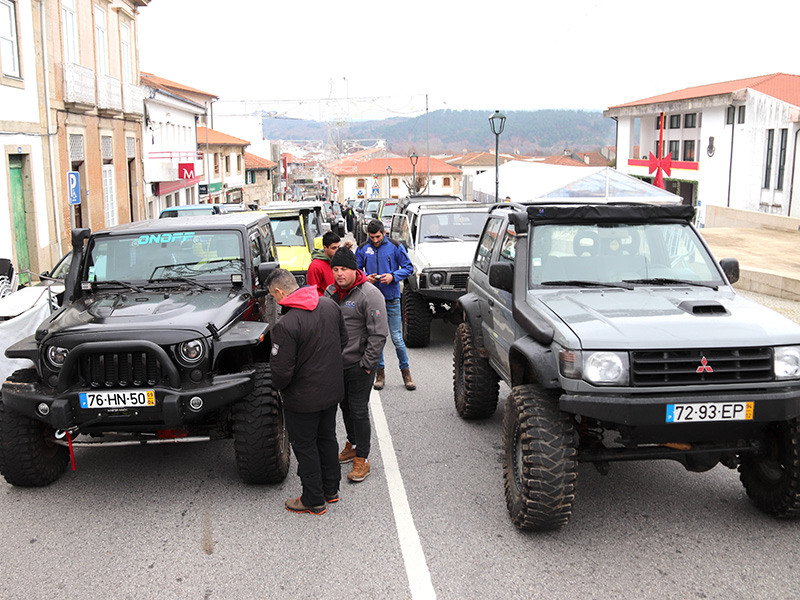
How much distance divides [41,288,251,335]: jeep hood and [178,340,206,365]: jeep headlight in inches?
3.7

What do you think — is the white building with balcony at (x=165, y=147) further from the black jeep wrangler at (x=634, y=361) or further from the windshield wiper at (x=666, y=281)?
the windshield wiper at (x=666, y=281)

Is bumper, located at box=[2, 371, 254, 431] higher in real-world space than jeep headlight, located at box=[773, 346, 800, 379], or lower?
lower

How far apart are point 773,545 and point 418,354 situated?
648cm

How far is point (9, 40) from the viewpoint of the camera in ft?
57.2

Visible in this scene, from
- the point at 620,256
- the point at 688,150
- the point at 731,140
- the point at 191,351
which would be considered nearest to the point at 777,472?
the point at 620,256

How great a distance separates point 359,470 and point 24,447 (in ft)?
8.02

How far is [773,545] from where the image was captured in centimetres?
465

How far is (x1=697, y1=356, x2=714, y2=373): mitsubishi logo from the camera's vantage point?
4.43m

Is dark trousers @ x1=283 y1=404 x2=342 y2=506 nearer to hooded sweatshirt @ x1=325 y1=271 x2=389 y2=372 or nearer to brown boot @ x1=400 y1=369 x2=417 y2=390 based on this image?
hooded sweatshirt @ x1=325 y1=271 x2=389 y2=372

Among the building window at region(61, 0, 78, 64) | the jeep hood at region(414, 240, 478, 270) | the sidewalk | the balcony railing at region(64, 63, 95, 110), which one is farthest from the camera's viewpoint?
the building window at region(61, 0, 78, 64)

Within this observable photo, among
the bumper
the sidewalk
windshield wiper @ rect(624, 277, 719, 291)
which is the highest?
windshield wiper @ rect(624, 277, 719, 291)

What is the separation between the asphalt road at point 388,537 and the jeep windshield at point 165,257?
155 centimetres

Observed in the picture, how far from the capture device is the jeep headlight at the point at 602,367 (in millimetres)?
4441

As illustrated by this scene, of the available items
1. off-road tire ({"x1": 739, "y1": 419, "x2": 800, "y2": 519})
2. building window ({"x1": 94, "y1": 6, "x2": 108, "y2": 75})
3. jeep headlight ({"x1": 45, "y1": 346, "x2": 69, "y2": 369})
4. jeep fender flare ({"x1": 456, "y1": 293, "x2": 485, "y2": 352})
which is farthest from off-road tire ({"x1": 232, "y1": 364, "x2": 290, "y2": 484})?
building window ({"x1": 94, "y1": 6, "x2": 108, "y2": 75})
